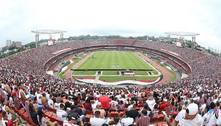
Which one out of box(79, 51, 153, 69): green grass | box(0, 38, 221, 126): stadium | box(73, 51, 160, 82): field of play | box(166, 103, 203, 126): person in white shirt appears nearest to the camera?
box(166, 103, 203, 126): person in white shirt

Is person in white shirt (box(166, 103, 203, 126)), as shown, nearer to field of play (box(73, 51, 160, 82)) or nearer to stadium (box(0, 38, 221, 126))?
stadium (box(0, 38, 221, 126))

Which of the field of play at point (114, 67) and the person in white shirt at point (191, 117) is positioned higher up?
the person in white shirt at point (191, 117)

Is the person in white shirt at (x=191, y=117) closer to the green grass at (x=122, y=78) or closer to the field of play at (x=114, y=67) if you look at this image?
the field of play at (x=114, y=67)

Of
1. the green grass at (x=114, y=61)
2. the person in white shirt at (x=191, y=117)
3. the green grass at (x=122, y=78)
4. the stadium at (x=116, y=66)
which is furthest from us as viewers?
the green grass at (x=114, y=61)

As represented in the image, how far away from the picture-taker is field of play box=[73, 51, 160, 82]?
62.8m

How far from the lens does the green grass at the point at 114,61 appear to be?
239ft

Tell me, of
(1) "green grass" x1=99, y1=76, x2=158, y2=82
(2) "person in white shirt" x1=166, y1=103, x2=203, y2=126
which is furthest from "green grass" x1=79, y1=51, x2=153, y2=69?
(2) "person in white shirt" x1=166, y1=103, x2=203, y2=126

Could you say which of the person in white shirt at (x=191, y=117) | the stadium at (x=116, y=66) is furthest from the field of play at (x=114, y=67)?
the person in white shirt at (x=191, y=117)

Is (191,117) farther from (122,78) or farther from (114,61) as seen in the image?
(114,61)

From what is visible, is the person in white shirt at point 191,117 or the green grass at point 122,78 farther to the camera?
the green grass at point 122,78

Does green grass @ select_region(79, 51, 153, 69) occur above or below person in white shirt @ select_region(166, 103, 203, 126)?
below

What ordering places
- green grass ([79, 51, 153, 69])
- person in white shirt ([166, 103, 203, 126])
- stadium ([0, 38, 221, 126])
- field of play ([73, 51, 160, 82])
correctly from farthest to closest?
green grass ([79, 51, 153, 69]), field of play ([73, 51, 160, 82]), stadium ([0, 38, 221, 126]), person in white shirt ([166, 103, 203, 126])

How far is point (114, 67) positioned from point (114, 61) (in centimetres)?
820

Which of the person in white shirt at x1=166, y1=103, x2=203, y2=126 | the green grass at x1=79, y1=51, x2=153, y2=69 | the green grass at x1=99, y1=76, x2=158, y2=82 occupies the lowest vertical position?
the green grass at x1=99, y1=76, x2=158, y2=82
